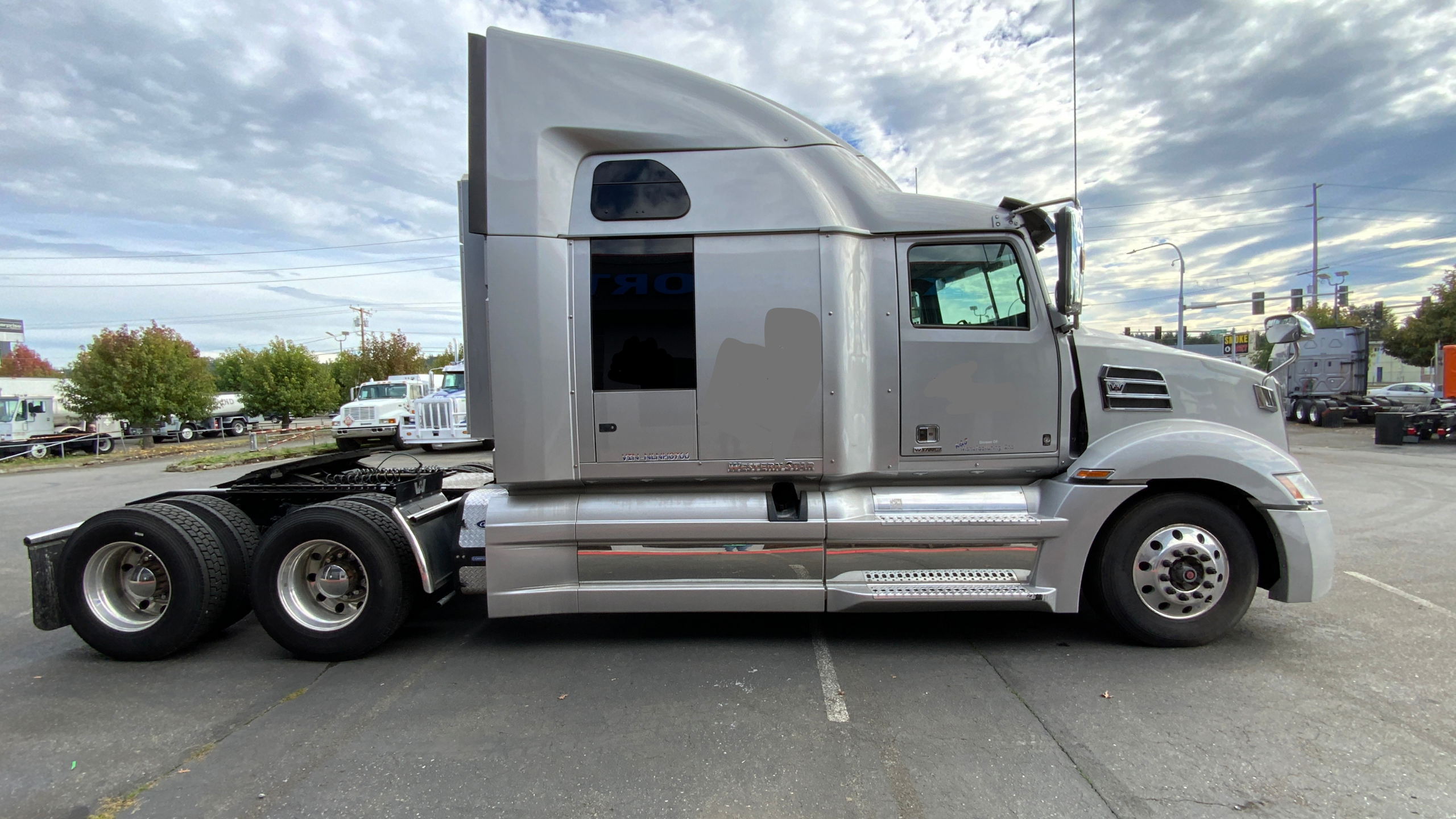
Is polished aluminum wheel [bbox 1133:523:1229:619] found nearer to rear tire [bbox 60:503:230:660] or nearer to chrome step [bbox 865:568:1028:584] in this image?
chrome step [bbox 865:568:1028:584]

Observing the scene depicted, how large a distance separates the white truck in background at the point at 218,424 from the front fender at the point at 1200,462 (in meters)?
35.7

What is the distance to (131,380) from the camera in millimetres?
25766

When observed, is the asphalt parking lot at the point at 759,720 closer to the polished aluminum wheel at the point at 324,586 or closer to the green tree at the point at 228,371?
the polished aluminum wheel at the point at 324,586

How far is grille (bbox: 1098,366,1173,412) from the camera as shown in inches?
159

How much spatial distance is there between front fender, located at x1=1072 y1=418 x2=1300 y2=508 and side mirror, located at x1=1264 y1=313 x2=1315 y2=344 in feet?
3.27

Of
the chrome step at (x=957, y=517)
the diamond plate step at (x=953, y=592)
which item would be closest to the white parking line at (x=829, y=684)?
the diamond plate step at (x=953, y=592)

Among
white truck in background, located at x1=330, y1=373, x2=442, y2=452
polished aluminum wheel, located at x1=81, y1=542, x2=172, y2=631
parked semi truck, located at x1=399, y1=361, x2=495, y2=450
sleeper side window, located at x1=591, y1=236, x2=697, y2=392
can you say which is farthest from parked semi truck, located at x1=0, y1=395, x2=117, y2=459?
sleeper side window, located at x1=591, y1=236, x2=697, y2=392

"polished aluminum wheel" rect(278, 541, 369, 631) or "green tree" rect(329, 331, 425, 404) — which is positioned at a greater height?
"green tree" rect(329, 331, 425, 404)

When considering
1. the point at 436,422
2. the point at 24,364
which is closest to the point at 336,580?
the point at 436,422

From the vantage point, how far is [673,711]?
321cm

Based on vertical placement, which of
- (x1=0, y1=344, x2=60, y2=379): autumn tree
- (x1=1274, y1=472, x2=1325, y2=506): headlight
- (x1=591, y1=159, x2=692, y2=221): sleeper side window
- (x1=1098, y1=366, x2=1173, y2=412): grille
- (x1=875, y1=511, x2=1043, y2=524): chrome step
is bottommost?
(x1=875, y1=511, x2=1043, y2=524): chrome step

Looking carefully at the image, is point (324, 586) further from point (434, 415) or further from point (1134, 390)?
point (434, 415)

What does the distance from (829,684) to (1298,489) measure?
304 centimetres

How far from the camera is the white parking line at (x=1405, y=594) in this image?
4391 millimetres
